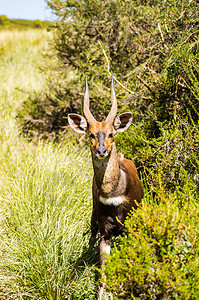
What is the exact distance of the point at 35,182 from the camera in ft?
15.1

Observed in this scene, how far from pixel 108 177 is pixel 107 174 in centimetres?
3

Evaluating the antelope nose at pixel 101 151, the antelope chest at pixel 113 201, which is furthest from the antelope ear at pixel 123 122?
the antelope chest at pixel 113 201

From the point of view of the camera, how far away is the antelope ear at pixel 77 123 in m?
3.40

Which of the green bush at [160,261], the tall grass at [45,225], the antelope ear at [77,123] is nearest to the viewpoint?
the green bush at [160,261]

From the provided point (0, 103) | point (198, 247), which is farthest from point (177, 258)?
point (0, 103)

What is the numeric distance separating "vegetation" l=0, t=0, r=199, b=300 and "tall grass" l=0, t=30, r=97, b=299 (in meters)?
0.02

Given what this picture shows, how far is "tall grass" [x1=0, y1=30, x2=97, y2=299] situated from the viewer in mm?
3291

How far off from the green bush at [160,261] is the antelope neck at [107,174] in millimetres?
616

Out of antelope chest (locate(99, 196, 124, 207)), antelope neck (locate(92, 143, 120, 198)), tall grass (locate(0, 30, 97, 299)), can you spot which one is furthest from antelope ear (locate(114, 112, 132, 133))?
tall grass (locate(0, 30, 97, 299))

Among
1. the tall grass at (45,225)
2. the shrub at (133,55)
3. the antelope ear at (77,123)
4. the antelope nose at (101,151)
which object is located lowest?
the tall grass at (45,225)

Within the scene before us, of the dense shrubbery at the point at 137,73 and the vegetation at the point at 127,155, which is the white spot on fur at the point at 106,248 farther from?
the dense shrubbery at the point at 137,73

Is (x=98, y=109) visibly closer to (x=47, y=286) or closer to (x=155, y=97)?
(x=155, y=97)

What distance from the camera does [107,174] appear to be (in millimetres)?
3129

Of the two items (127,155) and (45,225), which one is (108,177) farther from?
(127,155)
